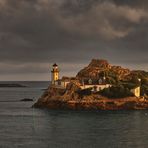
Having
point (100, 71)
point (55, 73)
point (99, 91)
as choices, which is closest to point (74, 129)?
point (99, 91)

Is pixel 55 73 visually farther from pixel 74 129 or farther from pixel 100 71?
pixel 74 129

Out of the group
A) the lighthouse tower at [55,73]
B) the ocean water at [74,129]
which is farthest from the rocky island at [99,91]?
the ocean water at [74,129]

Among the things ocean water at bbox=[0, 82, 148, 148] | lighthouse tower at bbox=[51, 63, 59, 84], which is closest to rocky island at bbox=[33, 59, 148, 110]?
lighthouse tower at bbox=[51, 63, 59, 84]

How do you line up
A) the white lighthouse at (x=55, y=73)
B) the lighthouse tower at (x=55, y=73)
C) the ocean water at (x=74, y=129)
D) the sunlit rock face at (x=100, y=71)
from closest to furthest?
the ocean water at (x=74, y=129), the sunlit rock face at (x=100, y=71), the lighthouse tower at (x=55, y=73), the white lighthouse at (x=55, y=73)

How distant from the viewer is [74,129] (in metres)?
100

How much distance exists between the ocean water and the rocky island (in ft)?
26.3

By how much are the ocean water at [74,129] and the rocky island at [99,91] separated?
8.03 meters

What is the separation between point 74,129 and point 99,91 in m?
54.3

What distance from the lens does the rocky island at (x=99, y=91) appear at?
14738 centimetres

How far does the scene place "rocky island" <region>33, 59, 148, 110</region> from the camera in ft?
484

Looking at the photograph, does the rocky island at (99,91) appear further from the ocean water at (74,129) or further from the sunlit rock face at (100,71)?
the ocean water at (74,129)

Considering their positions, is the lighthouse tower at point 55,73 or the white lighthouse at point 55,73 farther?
the white lighthouse at point 55,73

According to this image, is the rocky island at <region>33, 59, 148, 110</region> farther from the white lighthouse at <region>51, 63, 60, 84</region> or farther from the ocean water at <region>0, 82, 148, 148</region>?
the ocean water at <region>0, 82, 148, 148</region>

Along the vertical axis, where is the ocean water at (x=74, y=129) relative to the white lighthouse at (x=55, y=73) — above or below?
below
